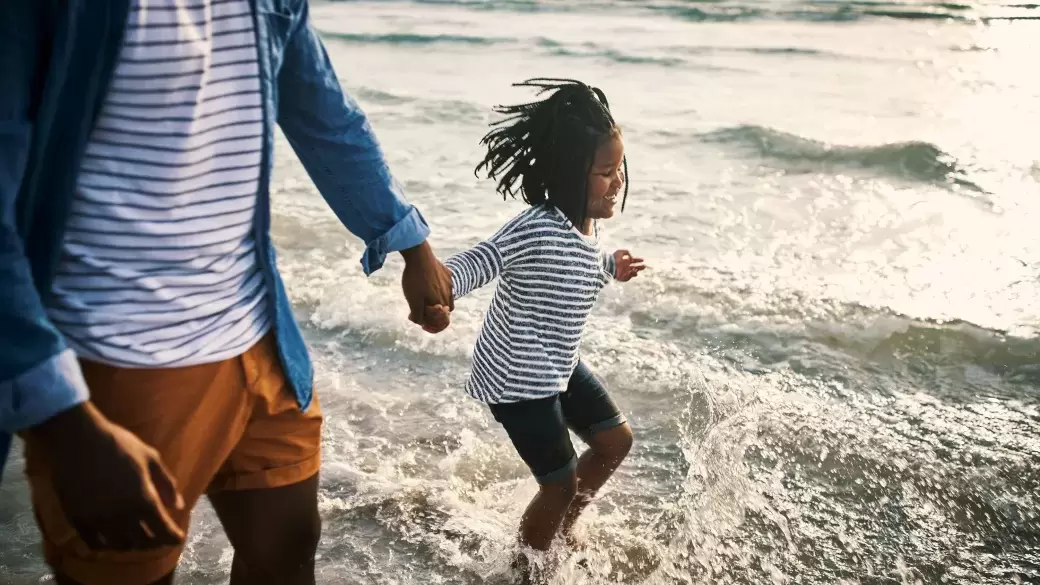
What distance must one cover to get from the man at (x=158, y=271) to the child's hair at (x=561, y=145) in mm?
974

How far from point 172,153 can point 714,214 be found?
630 centimetres

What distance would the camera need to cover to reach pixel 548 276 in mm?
2918

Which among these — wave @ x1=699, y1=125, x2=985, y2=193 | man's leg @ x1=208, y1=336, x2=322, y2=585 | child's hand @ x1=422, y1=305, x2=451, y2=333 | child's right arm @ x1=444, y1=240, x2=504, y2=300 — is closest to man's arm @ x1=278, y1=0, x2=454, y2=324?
child's hand @ x1=422, y1=305, x2=451, y2=333

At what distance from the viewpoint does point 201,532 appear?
3520mm

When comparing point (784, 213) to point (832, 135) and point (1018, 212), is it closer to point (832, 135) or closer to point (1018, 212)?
point (1018, 212)

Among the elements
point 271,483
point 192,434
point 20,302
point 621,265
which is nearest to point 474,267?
point 621,265

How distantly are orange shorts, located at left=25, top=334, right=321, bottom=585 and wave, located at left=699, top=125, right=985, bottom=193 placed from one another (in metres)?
7.94

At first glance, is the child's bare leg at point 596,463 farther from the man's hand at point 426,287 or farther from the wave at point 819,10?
the wave at point 819,10

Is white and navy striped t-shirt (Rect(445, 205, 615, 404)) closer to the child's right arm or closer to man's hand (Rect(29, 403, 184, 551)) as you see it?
the child's right arm

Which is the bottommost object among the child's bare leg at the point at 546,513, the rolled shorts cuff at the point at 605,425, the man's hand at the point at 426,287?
the child's bare leg at the point at 546,513

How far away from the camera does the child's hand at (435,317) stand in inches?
91.7

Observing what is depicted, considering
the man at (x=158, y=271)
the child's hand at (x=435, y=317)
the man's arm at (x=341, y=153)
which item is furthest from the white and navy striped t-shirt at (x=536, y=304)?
the man at (x=158, y=271)

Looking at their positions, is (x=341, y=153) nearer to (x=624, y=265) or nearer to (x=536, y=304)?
(x=536, y=304)

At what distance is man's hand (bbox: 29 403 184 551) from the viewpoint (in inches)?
55.6
